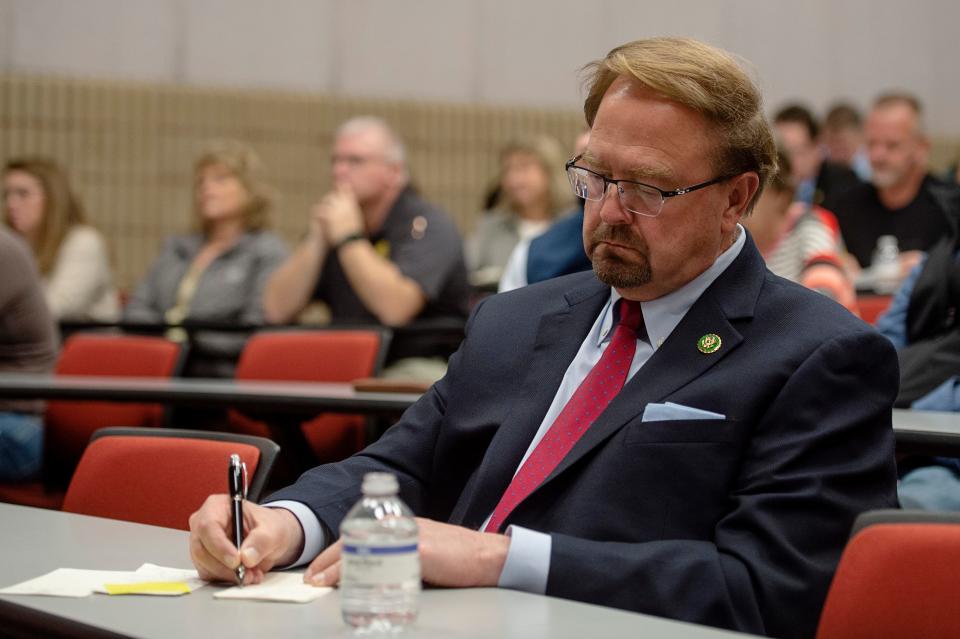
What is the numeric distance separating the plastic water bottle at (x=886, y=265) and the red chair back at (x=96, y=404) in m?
2.87

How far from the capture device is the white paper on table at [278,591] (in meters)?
1.56

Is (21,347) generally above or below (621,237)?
below

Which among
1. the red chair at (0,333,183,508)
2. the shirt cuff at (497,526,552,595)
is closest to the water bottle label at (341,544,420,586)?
the shirt cuff at (497,526,552,595)

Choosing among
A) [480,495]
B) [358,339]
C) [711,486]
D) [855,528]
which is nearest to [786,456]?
[711,486]

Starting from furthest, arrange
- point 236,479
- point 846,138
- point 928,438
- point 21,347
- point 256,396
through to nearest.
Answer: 1. point 846,138
2. point 21,347
3. point 256,396
4. point 928,438
5. point 236,479

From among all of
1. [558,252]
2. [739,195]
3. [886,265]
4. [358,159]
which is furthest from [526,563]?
[886,265]

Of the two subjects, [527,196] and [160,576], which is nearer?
[160,576]

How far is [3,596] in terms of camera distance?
1573mm

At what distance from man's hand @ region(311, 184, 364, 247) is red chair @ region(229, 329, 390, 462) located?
0.81 m

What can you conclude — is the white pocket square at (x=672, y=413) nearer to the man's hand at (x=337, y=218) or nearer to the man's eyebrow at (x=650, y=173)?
the man's eyebrow at (x=650, y=173)

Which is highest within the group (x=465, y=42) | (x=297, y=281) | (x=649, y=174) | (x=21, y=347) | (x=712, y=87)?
(x=465, y=42)

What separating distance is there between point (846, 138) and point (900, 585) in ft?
26.2

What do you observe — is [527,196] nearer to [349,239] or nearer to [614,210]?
[349,239]

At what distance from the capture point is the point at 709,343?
1917 mm
